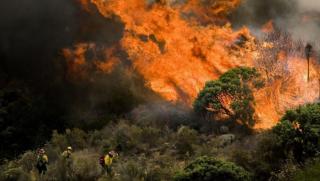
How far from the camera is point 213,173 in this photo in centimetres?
2097

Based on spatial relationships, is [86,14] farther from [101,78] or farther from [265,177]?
[265,177]

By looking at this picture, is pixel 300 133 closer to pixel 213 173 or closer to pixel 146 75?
pixel 213 173

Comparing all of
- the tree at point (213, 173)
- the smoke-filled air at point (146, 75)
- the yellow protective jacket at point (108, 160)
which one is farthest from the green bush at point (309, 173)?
the yellow protective jacket at point (108, 160)

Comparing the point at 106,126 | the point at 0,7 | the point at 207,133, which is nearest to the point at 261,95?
the point at 207,133

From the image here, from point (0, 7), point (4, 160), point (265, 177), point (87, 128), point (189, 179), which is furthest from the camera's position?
point (0, 7)

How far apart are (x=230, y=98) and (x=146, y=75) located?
545 centimetres

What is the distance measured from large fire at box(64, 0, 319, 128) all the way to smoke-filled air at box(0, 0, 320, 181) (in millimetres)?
59

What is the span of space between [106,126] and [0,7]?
11.9 m

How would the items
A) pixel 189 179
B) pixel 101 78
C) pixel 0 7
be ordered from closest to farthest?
pixel 189 179, pixel 101 78, pixel 0 7

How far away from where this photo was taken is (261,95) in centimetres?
3119

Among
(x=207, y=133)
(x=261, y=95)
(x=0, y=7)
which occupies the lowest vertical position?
(x=207, y=133)

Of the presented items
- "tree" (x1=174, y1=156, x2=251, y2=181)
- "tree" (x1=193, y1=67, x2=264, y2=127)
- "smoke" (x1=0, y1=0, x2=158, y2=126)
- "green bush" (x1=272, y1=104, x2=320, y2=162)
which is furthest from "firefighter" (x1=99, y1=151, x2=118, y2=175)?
"smoke" (x1=0, y1=0, x2=158, y2=126)

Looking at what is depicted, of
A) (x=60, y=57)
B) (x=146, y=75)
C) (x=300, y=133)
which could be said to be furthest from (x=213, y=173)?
(x=60, y=57)

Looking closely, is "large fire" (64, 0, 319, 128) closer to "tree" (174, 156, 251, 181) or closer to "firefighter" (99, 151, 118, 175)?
"firefighter" (99, 151, 118, 175)
